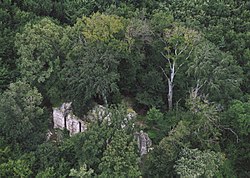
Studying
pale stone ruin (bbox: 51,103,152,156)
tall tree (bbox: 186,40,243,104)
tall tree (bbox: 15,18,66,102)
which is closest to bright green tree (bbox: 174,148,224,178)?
pale stone ruin (bbox: 51,103,152,156)

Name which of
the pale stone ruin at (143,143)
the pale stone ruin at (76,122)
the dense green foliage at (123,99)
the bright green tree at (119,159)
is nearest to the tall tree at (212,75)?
the dense green foliage at (123,99)

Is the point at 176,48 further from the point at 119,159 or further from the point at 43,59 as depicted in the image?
the point at 119,159

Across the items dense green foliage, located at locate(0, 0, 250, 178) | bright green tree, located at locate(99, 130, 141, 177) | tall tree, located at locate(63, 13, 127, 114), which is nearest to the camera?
bright green tree, located at locate(99, 130, 141, 177)

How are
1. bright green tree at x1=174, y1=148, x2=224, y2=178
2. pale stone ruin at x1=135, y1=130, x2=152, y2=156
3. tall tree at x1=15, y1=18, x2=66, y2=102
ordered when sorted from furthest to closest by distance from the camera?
tall tree at x1=15, y1=18, x2=66, y2=102, pale stone ruin at x1=135, y1=130, x2=152, y2=156, bright green tree at x1=174, y1=148, x2=224, y2=178

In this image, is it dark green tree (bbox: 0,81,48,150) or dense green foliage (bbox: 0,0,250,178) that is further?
dark green tree (bbox: 0,81,48,150)

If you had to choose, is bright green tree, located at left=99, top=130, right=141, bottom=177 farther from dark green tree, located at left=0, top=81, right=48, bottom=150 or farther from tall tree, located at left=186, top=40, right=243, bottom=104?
tall tree, located at left=186, top=40, right=243, bottom=104

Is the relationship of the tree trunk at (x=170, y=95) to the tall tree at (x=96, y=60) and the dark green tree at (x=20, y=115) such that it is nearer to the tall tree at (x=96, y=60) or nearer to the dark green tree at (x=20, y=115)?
the tall tree at (x=96, y=60)
